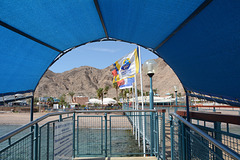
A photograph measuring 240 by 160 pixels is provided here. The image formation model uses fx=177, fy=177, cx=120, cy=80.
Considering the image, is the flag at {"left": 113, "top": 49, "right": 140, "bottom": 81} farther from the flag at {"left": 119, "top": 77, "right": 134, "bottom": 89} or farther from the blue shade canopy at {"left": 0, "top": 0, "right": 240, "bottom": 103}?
the blue shade canopy at {"left": 0, "top": 0, "right": 240, "bottom": 103}

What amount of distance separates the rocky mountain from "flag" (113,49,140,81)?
103m

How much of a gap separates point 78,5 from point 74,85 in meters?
148

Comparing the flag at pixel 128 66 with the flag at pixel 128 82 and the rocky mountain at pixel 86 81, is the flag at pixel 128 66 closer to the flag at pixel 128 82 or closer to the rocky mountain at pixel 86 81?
the flag at pixel 128 82

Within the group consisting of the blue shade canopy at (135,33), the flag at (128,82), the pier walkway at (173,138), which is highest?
the blue shade canopy at (135,33)

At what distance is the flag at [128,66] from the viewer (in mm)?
8242

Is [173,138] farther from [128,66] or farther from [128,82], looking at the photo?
[128,66]

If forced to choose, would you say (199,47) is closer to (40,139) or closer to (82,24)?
(82,24)

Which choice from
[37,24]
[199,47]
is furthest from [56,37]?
[199,47]

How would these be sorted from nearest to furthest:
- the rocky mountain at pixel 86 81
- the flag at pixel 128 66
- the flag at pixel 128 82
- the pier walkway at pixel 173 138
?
the pier walkway at pixel 173 138 → the flag at pixel 128 66 → the flag at pixel 128 82 → the rocky mountain at pixel 86 81

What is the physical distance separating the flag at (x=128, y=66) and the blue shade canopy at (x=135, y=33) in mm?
3538

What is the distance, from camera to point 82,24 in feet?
12.3

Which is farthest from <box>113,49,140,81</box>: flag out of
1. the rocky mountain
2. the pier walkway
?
the rocky mountain

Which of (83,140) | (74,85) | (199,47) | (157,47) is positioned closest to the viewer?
(199,47)

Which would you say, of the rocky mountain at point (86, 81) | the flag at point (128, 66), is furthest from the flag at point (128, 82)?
the rocky mountain at point (86, 81)
